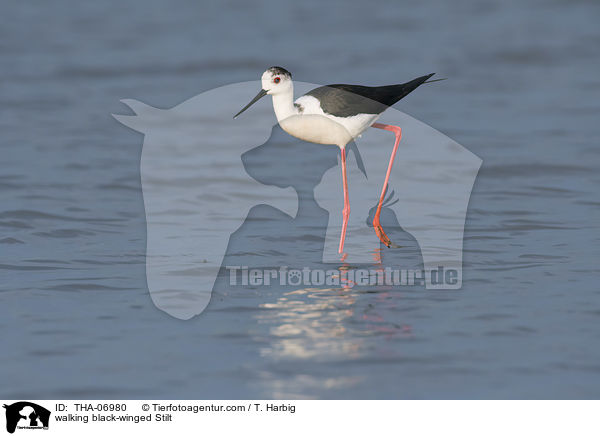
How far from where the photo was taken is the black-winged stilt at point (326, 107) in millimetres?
7438

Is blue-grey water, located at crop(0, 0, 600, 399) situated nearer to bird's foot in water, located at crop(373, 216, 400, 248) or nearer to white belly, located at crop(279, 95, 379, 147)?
bird's foot in water, located at crop(373, 216, 400, 248)

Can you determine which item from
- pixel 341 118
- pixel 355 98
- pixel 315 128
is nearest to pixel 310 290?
pixel 315 128

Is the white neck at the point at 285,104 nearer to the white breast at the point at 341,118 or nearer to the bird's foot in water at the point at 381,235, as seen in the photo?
the white breast at the point at 341,118

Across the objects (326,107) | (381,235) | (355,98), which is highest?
(355,98)

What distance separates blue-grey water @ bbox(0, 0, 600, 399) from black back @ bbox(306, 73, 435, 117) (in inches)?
52.6

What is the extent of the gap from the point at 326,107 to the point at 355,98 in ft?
0.99

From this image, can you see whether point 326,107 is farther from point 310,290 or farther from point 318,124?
point 310,290

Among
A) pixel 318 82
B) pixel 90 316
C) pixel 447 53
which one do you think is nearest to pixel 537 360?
pixel 90 316

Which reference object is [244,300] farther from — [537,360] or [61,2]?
[61,2]

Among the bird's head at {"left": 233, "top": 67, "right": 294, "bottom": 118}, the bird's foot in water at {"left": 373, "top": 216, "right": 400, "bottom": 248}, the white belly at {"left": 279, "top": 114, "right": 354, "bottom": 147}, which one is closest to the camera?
the bird's head at {"left": 233, "top": 67, "right": 294, "bottom": 118}

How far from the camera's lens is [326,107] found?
7.61m

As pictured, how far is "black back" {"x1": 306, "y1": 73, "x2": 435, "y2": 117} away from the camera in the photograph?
7.63 meters

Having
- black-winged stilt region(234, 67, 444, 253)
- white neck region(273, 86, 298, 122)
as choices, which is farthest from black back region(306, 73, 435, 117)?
white neck region(273, 86, 298, 122)

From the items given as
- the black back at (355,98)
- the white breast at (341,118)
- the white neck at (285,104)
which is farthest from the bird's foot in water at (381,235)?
the white neck at (285,104)
